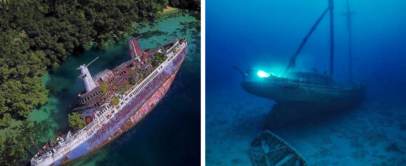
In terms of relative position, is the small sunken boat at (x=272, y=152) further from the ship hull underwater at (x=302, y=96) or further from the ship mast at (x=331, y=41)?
the ship mast at (x=331, y=41)

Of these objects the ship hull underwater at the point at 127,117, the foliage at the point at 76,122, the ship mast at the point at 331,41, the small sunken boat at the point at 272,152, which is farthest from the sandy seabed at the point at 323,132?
the foliage at the point at 76,122

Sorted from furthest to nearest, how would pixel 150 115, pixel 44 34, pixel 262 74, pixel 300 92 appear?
pixel 44 34, pixel 150 115, pixel 300 92, pixel 262 74

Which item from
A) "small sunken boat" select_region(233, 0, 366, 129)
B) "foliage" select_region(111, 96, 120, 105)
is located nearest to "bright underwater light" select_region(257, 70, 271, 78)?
"small sunken boat" select_region(233, 0, 366, 129)

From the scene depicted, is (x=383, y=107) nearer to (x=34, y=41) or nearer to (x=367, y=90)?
(x=367, y=90)

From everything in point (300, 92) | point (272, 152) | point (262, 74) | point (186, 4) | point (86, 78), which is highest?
point (186, 4)

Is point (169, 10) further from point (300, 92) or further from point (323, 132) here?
point (323, 132)

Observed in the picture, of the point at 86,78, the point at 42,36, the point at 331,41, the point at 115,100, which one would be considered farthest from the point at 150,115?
the point at 331,41

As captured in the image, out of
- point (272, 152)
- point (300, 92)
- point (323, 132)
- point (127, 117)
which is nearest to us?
point (272, 152)

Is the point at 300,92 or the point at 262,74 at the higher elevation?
the point at 262,74
